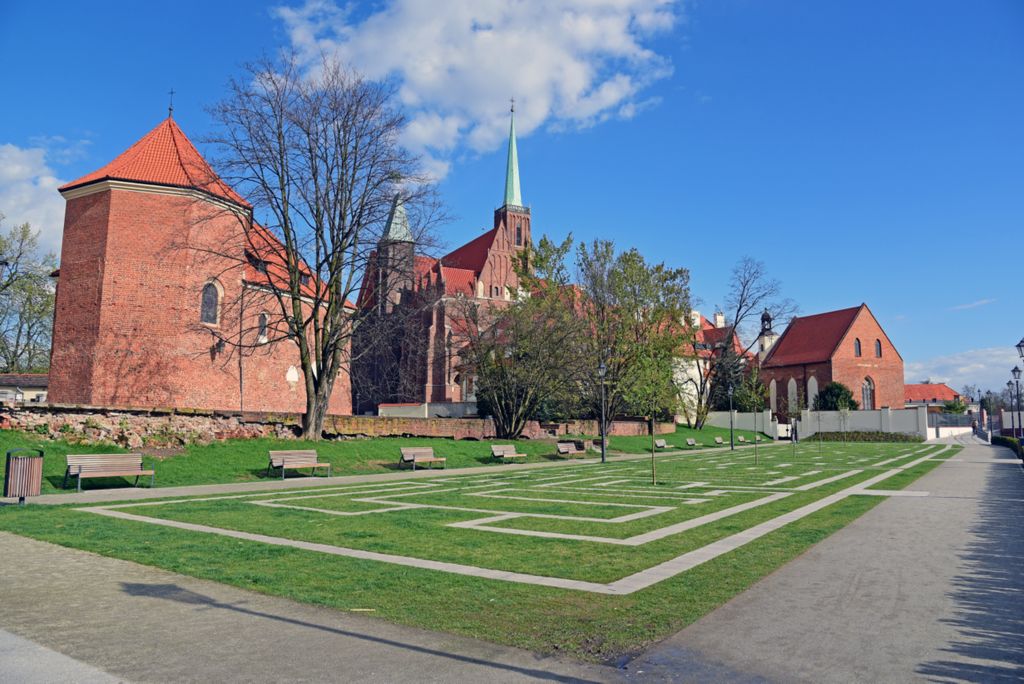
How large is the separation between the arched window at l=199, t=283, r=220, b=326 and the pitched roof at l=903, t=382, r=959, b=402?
12944 cm

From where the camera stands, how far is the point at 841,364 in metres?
66.4

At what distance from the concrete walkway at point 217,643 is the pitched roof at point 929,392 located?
5564 inches

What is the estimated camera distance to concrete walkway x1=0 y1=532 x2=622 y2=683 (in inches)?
→ 169

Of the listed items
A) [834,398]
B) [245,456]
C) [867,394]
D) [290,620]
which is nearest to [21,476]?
[245,456]

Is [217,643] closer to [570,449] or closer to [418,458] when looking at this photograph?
[418,458]

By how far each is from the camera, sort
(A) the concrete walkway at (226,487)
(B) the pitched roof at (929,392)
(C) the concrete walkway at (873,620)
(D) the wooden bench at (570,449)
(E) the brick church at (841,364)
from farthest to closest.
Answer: (B) the pitched roof at (929,392) → (E) the brick church at (841,364) → (D) the wooden bench at (570,449) → (A) the concrete walkway at (226,487) → (C) the concrete walkway at (873,620)

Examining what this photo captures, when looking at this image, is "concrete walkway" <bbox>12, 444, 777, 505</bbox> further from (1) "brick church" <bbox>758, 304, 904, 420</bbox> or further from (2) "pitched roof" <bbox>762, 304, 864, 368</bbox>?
(2) "pitched roof" <bbox>762, 304, 864, 368</bbox>

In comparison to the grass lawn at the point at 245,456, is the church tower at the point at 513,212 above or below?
above

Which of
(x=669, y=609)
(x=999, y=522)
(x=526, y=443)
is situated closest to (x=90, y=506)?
(x=669, y=609)

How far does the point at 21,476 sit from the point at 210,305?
58.3 feet

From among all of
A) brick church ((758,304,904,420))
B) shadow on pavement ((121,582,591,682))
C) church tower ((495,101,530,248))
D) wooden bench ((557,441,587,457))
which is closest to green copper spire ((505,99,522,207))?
church tower ((495,101,530,248))

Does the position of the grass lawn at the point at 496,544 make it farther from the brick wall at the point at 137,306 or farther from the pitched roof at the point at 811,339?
the pitched roof at the point at 811,339

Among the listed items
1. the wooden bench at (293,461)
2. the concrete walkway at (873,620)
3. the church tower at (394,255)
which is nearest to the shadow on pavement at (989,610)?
the concrete walkway at (873,620)

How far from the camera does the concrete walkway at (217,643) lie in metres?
4.30
